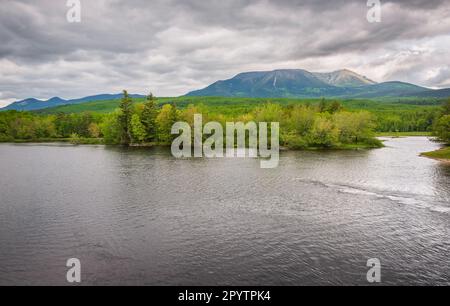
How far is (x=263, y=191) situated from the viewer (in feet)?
148

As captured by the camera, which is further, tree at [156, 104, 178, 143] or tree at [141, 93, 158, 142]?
tree at [141, 93, 158, 142]

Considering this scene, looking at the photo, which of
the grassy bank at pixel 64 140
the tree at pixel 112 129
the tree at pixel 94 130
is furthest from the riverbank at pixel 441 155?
the tree at pixel 94 130

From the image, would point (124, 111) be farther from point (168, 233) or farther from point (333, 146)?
point (168, 233)

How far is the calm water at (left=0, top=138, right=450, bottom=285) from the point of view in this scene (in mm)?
21844

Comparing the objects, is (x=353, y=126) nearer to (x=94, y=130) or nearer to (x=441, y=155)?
(x=441, y=155)

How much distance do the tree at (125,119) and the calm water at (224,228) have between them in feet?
214

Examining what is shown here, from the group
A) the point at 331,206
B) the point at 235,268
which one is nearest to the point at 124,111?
the point at 331,206

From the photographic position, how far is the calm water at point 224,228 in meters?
21.8

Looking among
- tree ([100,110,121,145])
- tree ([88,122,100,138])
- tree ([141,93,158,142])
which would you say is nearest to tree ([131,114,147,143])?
tree ([141,93,158,142])

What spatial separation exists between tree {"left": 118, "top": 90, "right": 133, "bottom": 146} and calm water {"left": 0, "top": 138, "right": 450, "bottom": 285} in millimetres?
65228

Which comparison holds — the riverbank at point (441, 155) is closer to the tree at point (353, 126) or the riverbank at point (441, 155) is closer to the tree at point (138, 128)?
the tree at point (353, 126)

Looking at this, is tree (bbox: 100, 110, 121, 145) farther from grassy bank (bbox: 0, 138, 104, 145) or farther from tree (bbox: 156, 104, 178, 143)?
tree (bbox: 156, 104, 178, 143)

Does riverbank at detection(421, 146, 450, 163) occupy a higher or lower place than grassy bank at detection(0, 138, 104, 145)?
lower

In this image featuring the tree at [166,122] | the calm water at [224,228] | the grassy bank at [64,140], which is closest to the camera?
the calm water at [224,228]
